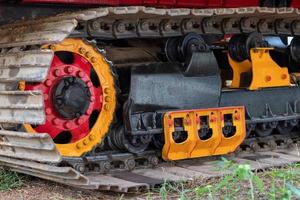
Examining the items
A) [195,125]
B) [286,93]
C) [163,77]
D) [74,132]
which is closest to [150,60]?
[163,77]

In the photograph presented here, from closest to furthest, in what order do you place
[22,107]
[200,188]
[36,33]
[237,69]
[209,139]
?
[200,188] < [22,107] < [36,33] < [209,139] < [237,69]

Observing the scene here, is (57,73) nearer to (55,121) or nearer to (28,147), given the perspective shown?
(55,121)

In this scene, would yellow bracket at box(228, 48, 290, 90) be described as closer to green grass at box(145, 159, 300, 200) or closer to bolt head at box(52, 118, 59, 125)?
green grass at box(145, 159, 300, 200)

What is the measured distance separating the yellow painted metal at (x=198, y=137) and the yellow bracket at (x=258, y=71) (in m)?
0.58

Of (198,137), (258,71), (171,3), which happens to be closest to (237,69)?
(258,71)

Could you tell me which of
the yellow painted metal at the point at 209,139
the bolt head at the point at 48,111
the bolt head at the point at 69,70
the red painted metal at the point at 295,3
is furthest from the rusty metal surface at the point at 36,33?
the red painted metal at the point at 295,3

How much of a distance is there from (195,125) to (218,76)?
2.30 feet

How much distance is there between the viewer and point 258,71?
732 cm

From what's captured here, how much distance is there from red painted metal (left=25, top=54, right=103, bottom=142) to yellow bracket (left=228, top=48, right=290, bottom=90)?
1.96 meters

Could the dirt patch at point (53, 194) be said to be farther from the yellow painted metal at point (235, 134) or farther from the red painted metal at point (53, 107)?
the yellow painted metal at point (235, 134)

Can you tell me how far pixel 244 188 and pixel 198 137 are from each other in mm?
1992

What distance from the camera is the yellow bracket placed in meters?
7.27

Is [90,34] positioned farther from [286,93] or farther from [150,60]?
[286,93]

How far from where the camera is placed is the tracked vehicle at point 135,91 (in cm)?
537
